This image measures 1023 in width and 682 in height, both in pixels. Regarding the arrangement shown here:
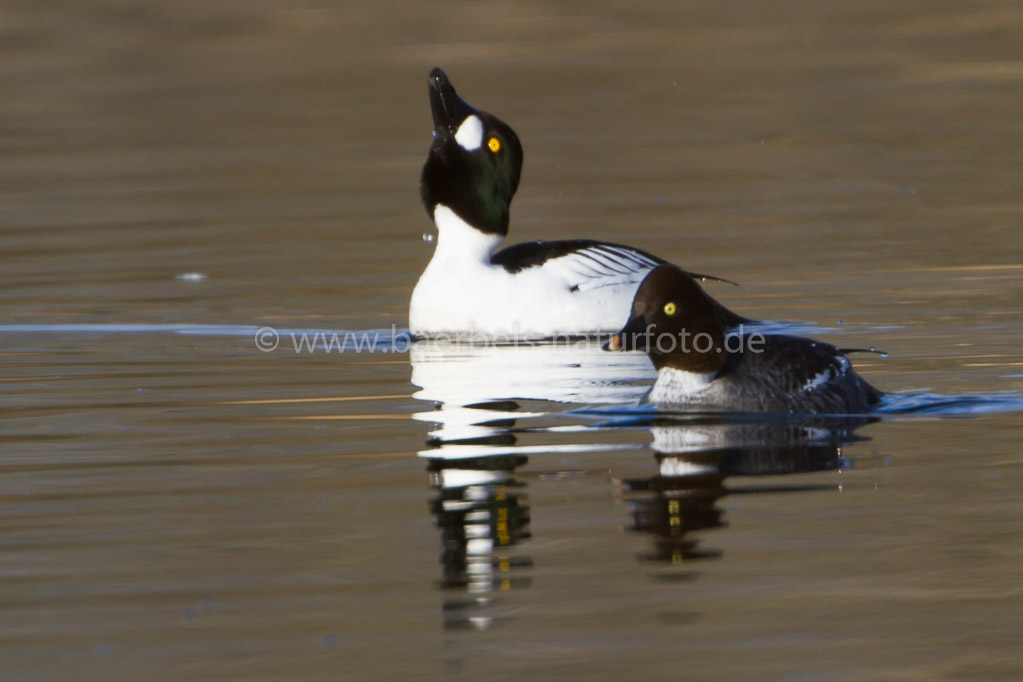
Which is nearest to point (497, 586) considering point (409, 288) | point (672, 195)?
point (409, 288)

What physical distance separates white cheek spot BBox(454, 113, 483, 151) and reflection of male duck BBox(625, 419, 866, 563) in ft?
11.8

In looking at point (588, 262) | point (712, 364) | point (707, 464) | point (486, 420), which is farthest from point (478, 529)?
point (588, 262)

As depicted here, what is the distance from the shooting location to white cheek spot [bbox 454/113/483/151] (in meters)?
9.88

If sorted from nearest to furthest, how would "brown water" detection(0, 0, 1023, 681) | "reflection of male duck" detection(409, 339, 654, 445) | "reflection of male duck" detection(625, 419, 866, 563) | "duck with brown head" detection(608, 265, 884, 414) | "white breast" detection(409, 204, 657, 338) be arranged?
"brown water" detection(0, 0, 1023, 681), "reflection of male duck" detection(625, 419, 866, 563), "duck with brown head" detection(608, 265, 884, 414), "reflection of male duck" detection(409, 339, 654, 445), "white breast" detection(409, 204, 657, 338)

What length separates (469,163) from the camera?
9992mm

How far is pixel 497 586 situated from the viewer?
189 inches

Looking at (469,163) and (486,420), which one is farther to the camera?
(469,163)

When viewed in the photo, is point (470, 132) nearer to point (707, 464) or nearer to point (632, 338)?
point (632, 338)

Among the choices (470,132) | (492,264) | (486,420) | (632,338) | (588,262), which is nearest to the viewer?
(632,338)

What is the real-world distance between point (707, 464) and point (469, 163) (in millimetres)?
4329

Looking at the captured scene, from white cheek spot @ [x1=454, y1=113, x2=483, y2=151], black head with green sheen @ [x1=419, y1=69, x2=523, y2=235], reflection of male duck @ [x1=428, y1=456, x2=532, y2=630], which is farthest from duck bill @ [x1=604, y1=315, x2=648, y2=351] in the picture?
white cheek spot @ [x1=454, y1=113, x2=483, y2=151]

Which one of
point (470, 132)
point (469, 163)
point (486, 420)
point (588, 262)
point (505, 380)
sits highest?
point (470, 132)

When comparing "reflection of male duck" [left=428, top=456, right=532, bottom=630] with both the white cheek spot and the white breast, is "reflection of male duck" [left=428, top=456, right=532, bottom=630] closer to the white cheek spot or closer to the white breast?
the white breast

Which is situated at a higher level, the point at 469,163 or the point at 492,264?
the point at 469,163
